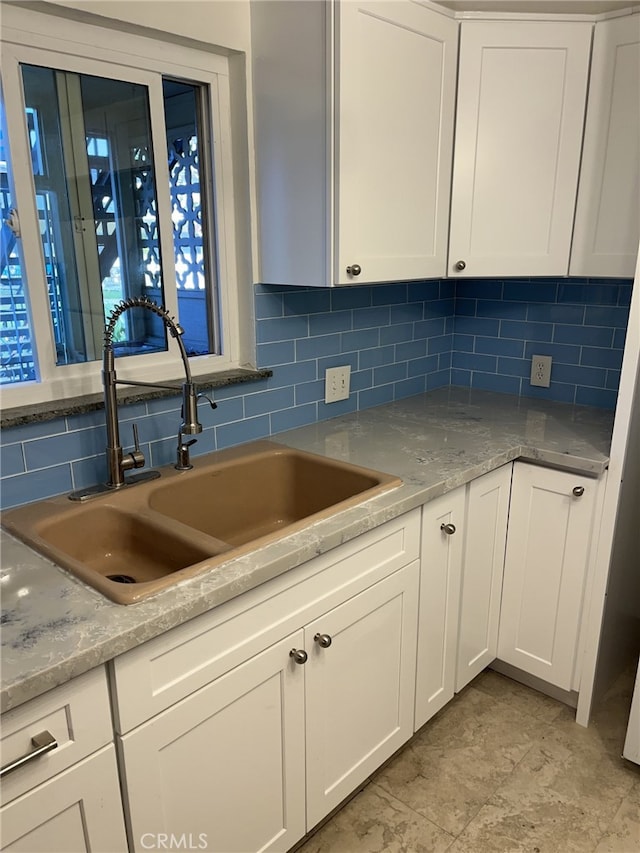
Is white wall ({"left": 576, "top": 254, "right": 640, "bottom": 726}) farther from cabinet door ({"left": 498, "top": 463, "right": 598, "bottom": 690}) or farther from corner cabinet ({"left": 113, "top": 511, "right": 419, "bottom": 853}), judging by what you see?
corner cabinet ({"left": 113, "top": 511, "right": 419, "bottom": 853})

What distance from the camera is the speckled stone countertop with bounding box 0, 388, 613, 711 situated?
0.98 m

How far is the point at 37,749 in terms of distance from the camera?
3.10 feet

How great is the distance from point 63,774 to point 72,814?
0.09 metres

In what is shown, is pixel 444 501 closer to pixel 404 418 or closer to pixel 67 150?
pixel 404 418

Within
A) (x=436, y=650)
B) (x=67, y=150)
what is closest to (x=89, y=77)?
(x=67, y=150)

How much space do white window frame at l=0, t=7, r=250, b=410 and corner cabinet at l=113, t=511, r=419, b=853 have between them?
743mm

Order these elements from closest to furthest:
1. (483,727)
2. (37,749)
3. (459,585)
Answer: (37,749) → (459,585) → (483,727)

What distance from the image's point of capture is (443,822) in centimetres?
170

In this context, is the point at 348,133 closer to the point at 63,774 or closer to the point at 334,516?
the point at 334,516

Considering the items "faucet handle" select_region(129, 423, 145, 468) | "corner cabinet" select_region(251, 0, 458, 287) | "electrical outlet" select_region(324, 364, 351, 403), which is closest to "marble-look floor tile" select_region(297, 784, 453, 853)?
"faucet handle" select_region(129, 423, 145, 468)

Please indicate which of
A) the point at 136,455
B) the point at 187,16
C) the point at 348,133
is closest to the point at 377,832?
the point at 136,455

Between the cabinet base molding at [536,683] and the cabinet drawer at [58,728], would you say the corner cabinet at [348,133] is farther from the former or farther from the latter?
the cabinet base molding at [536,683]

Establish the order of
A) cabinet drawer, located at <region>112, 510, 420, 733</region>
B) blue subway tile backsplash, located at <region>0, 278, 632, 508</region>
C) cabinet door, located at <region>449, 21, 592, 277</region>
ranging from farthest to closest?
cabinet door, located at <region>449, 21, 592, 277</region> < blue subway tile backsplash, located at <region>0, 278, 632, 508</region> < cabinet drawer, located at <region>112, 510, 420, 733</region>

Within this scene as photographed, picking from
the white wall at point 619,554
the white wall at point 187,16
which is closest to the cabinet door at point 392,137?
the white wall at point 187,16
